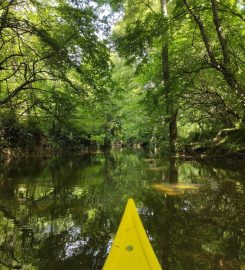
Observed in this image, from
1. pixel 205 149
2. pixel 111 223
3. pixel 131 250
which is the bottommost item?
pixel 111 223

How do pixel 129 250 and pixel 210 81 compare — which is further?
pixel 210 81

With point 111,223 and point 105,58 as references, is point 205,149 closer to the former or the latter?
point 105,58

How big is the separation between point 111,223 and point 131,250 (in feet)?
7.78

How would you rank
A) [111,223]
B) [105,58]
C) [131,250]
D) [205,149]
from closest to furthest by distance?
[131,250] → [111,223] → [105,58] → [205,149]

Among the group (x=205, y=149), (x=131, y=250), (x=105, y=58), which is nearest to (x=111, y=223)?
(x=131, y=250)

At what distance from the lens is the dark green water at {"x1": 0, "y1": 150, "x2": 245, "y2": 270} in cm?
294

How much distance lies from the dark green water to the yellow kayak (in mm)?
1125

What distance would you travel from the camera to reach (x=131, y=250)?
1.77 meters

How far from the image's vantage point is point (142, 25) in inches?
334

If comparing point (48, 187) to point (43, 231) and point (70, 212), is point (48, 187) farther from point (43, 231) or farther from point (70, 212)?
point (43, 231)

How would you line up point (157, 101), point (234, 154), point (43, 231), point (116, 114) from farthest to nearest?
1. point (116, 114)
2. point (234, 154)
3. point (157, 101)
4. point (43, 231)

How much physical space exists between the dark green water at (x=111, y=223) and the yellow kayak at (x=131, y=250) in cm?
112

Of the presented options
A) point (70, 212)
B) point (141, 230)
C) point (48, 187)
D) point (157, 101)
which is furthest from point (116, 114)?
point (141, 230)

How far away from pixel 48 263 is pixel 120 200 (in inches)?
109
